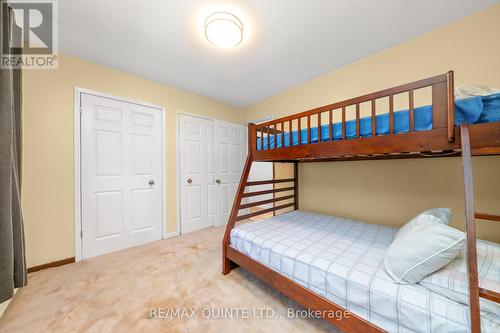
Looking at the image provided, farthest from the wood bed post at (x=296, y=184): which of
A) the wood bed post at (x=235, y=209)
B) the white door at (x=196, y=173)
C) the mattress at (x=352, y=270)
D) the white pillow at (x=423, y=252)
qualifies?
the white pillow at (x=423, y=252)

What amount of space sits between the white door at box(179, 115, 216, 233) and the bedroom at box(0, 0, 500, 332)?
51mm

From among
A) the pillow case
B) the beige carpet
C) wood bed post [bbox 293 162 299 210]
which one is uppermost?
wood bed post [bbox 293 162 299 210]

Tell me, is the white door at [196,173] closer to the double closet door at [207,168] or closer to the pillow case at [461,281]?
the double closet door at [207,168]

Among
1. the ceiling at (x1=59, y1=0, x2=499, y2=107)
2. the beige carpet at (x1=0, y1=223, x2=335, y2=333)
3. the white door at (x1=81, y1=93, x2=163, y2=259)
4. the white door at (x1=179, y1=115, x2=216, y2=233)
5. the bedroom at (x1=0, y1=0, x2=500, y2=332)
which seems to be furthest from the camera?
the white door at (x1=179, y1=115, x2=216, y2=233)

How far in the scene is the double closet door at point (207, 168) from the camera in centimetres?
298

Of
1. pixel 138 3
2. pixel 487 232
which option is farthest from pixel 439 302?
pixel 138 3

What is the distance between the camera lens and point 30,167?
1.85 meters

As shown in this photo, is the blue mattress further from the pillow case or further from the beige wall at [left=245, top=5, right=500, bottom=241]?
the beige wall at [left=245, top=5, right=500, bottom=241]

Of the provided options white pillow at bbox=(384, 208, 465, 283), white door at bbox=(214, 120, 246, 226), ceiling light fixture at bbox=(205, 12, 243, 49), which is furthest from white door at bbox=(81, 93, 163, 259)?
white pillow at bbox=(384, 208, 465, 283)

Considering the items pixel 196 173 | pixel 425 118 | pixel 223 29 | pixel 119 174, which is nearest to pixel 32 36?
pixel 119 174

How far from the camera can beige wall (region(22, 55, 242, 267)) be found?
1841mm

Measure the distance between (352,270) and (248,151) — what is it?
4.49 feet

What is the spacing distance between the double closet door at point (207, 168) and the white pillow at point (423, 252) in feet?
8.84

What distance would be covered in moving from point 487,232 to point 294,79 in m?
2.56
